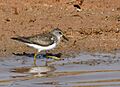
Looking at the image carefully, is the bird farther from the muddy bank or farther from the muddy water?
the muddy bank

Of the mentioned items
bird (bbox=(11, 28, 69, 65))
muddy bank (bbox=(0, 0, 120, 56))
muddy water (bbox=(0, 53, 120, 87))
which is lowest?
muddy water (bbox=(0, 53, 120, 87))

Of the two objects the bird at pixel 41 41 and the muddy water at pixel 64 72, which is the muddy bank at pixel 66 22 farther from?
the muddy water at pixel 64 72

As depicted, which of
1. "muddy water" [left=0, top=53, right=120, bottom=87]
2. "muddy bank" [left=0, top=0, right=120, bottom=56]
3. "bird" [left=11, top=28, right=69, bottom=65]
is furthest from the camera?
"muddy bank" [left=0, top=0, right=120, bottom=56]

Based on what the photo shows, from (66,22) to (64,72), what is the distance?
4570 mm

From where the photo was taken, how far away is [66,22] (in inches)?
691

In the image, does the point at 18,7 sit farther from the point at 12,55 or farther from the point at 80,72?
the point at 80,72

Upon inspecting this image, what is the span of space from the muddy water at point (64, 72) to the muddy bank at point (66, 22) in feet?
2.86

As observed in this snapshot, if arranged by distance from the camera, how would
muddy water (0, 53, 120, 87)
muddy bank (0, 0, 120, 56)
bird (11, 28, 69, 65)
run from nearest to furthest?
muddy water (0, 53, 120, 87)
bird (11, 28, 69, 65)
muddy bank (0, 0, 120, 56)

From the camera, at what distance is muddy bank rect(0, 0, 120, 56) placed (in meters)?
15.7

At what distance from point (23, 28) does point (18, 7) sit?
1685 millimetres

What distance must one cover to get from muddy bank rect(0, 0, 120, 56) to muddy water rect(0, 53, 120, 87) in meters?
0.87

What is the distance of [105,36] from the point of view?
16.6 metres

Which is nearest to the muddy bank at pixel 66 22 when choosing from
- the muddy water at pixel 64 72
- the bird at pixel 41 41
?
the bird at pixel 41 41

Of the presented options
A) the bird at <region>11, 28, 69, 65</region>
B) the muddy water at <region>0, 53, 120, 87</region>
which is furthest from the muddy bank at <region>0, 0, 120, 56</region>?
the muddy water at <region>0, 53, 120, 87</region>
